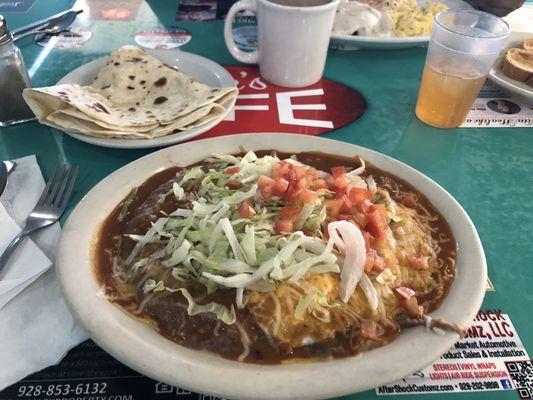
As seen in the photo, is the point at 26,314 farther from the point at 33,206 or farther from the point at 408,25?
the point at 408,25

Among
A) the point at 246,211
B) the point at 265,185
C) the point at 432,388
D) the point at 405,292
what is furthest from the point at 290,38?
the point at 432,388

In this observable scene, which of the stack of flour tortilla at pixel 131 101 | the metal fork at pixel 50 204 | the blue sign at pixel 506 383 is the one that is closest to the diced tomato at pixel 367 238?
the blue sign at pixel 506 383

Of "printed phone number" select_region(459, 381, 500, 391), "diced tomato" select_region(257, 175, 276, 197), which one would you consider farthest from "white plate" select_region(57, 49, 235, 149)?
→ "printed phone number" select_region(459, 381, 500, 391)

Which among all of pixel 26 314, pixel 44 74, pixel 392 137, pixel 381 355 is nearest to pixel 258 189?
pixel 381 355

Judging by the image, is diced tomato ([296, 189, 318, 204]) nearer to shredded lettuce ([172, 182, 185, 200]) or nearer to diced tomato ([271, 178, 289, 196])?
diced tomato ([271, 178, 289, 196])

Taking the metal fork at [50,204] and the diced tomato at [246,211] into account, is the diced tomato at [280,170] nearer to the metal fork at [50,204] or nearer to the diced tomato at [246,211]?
the diced tomato at [246,211]

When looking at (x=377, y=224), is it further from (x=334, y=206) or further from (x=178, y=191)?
(x=178, y=191)
